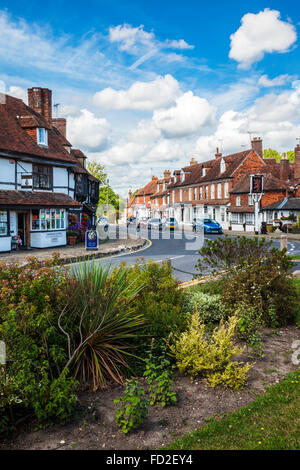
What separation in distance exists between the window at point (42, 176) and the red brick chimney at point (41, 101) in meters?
6.21

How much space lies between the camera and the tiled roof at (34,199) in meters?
19.7

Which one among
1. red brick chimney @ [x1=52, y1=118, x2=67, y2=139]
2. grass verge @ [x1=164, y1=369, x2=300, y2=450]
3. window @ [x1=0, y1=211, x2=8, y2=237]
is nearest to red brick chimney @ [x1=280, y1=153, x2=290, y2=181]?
red brick chimney @ [x1=52, y1=118, x2=67, y2=139]

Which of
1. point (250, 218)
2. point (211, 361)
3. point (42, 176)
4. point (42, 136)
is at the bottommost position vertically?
point (211, 361)

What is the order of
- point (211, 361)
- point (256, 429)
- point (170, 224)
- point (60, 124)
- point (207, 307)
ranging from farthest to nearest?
point (170, 224)
point (60, 124)
point (207, 307)
point (211, 361)
point (256, 429)

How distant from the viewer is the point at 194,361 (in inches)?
187

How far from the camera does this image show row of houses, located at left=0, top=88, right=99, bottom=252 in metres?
20.3

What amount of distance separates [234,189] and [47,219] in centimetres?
3087

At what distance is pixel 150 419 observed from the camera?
156 inches

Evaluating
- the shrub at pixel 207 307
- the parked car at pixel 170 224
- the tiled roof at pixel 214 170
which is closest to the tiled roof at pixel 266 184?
the tiled roof at pixel 214 170

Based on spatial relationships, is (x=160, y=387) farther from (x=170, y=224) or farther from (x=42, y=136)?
(x=170, y=224)

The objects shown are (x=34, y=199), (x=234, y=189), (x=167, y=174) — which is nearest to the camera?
(x=34, y=199)

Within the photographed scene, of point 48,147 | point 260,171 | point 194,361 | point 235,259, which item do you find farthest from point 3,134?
point 260,171

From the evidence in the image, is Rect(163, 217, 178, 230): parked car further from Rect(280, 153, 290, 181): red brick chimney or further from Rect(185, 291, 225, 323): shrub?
Rect(185, 291, 225, 323): shrub

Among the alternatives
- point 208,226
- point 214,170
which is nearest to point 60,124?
point 208,226
